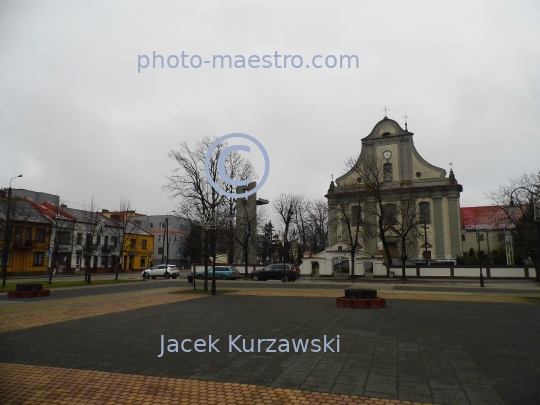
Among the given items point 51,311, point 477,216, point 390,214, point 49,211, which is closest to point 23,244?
point 49,211

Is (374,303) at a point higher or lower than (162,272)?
higher

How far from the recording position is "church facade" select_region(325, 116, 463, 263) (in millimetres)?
49906

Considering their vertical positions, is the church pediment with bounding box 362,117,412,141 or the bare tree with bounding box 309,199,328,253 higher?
the church pediment with bounding box 362,117,412,141

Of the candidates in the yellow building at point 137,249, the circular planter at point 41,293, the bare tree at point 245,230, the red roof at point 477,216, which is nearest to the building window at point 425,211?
the red roof at point 477,216

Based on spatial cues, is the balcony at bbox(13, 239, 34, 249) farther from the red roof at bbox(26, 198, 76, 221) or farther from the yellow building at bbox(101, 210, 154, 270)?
the yellow building at bbox(101, 210, 154, 270)

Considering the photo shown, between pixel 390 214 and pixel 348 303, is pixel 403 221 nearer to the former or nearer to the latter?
pixel 390 214

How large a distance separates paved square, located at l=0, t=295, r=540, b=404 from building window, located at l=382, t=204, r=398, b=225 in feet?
92.5

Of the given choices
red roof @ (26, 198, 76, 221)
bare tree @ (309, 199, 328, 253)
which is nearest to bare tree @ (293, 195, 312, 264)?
bare tree @ (309, 199, 328, 253)

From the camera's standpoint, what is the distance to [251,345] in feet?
26.4

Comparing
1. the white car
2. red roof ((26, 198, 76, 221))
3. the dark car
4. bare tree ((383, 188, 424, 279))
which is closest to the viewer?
the dark car

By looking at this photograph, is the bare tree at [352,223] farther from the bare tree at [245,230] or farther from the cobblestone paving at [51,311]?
the cobblestone paving at [51,311]

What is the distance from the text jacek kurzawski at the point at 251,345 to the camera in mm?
7642

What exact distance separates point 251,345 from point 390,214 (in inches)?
1392

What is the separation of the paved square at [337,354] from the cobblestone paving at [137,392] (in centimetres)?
21
